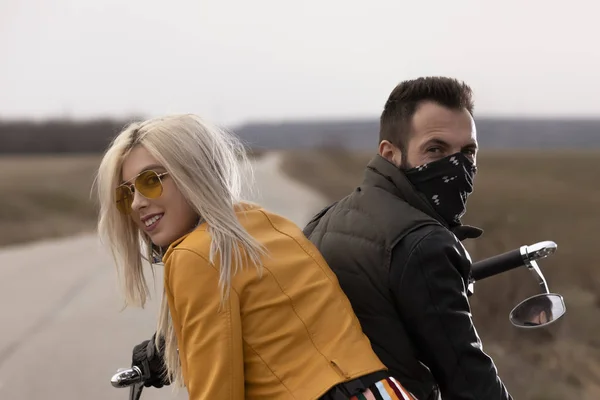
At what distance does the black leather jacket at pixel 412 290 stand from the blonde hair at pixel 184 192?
0.26 m

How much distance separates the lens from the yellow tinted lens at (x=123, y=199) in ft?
7.23

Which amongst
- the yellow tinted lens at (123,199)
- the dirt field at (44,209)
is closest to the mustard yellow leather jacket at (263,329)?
the yellow tinted lens at (123,199)

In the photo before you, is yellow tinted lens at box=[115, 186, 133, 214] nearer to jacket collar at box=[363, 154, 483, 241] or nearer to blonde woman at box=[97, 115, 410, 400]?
blonde woman at box=[97, 115, 410, 400]

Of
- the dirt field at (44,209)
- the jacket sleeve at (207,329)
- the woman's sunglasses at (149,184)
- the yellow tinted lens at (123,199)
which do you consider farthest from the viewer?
the dirt field at (44,209)

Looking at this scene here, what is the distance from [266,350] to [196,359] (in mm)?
158

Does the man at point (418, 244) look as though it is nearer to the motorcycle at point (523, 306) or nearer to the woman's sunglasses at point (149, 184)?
the motorcycle at point (523, 306)

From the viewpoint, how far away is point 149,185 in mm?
2107

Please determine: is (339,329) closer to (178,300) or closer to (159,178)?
(178,300)

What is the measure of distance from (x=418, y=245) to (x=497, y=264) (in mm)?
774

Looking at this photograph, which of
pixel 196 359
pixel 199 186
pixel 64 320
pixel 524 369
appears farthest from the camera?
pixel 64 320

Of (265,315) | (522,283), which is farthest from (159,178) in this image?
(522,283)

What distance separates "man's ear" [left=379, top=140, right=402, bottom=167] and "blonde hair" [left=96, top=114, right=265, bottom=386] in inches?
15.3

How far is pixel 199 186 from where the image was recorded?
2.09 metres

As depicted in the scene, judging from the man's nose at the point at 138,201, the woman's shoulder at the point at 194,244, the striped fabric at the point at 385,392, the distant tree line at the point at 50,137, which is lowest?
the distant tree line at the point at 50,137
